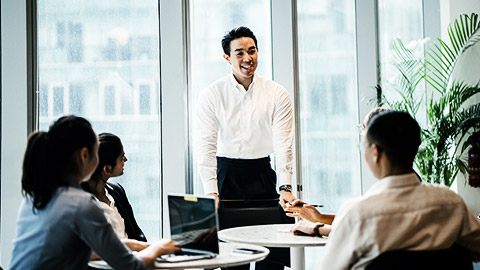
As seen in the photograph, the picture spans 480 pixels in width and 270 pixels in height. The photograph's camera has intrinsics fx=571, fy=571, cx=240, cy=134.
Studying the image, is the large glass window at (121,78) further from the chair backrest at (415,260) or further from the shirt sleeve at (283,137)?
the chair backrest at (415,260)

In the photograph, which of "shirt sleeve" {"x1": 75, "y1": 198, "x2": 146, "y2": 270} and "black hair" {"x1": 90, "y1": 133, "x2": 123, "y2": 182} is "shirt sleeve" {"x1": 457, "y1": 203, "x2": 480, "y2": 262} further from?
"black hair" {"x1": 90, "y1": 133, "x2": 123, "y2": 182}

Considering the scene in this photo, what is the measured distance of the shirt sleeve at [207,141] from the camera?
3.78 metres

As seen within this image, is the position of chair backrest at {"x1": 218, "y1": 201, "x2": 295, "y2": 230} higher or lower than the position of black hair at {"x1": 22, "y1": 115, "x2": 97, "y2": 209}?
lower

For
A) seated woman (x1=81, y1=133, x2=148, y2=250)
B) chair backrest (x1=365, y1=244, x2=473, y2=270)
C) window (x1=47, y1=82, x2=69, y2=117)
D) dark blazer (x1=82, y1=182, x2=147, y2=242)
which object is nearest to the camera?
chair backrest (x1=365, y1=244, x2=473, y2=270)

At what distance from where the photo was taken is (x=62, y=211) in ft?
6.20

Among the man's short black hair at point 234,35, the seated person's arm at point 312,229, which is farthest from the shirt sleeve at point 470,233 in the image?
the man's short black hair at point 234,35

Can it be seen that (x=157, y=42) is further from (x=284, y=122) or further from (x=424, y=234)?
(x=424, y=234)

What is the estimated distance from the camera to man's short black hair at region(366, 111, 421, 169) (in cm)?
184

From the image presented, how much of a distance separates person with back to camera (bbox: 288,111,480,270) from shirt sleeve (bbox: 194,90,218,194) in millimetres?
1985

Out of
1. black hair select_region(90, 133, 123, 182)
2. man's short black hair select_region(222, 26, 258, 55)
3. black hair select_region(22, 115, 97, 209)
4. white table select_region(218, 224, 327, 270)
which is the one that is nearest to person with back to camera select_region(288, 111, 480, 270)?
white table select_region(218, 224, 327, 270)

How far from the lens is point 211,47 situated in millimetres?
5039

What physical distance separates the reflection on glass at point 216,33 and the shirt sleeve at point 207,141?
0.89 metres

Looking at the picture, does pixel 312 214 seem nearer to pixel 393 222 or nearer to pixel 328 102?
pixel 393 222

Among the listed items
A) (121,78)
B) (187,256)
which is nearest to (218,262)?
(187,256)
